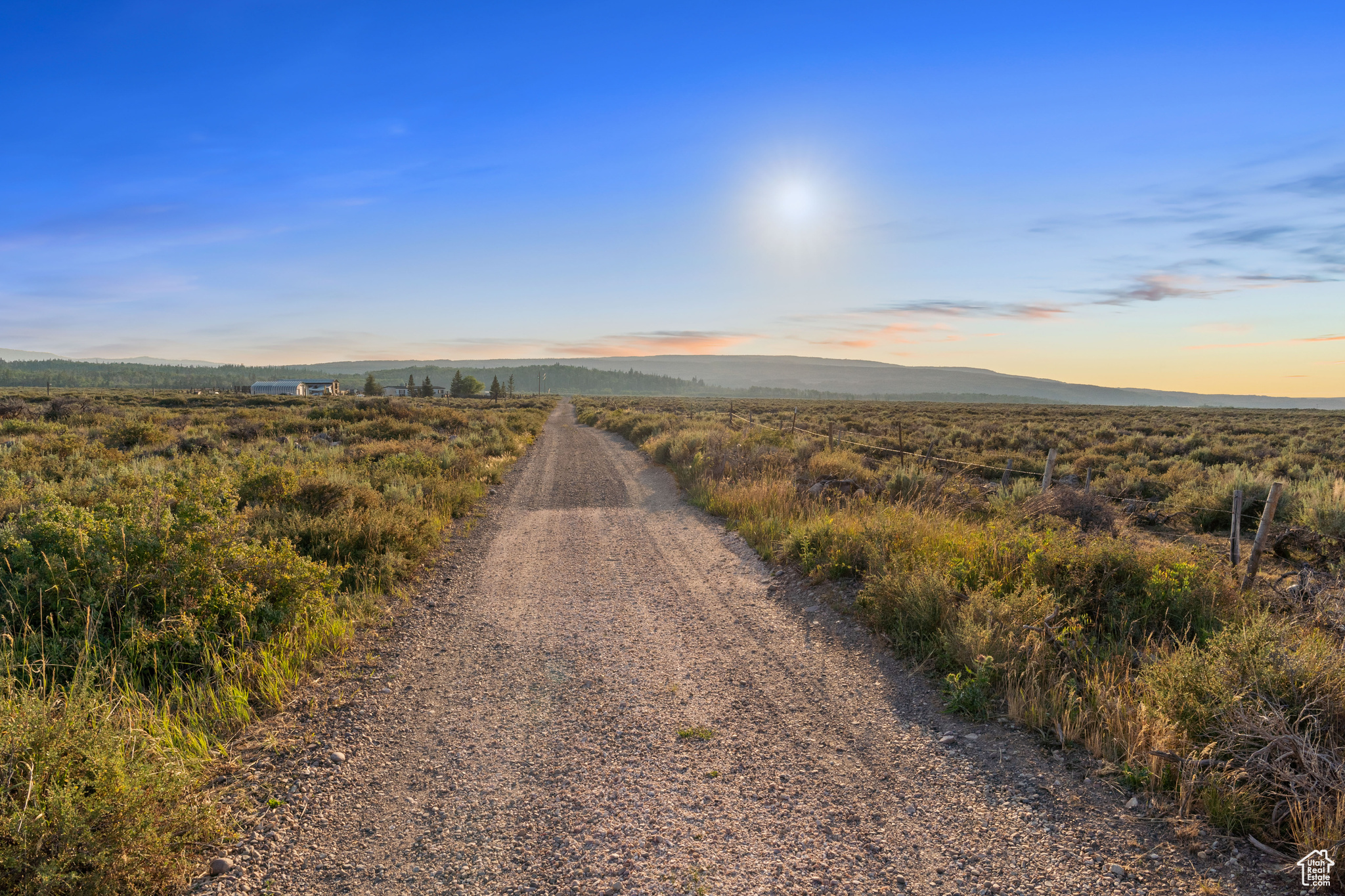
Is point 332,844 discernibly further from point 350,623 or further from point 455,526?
point 455,526

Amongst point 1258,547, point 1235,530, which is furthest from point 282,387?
point 1258,547

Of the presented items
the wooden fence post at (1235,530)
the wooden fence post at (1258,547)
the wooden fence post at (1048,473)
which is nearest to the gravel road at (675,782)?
the wooden fence post at (1258,547)

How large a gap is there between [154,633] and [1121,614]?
829 centimetres

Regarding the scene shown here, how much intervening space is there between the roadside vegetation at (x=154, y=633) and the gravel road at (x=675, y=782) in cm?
50

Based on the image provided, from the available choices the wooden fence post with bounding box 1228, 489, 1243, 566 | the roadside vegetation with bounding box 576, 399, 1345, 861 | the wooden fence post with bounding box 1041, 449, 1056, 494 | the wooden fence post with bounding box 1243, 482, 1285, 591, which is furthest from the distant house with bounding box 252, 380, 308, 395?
the wooden fence post with bounding box 1243, 482, 1285, 591

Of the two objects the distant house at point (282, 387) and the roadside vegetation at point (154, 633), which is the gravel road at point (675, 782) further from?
the distant house at point (282, 387)

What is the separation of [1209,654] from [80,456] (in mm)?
20195

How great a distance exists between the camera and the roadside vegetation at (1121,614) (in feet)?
11.4

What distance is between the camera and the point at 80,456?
14406 mm

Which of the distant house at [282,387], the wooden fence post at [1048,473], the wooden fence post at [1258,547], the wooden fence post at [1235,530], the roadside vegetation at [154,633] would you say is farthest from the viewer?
the distant house at [282,387]

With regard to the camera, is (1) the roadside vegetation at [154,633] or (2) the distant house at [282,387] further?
(2) the distant house at [282,387]

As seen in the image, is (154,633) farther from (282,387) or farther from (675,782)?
(282,387)

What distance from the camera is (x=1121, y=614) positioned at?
593 cm

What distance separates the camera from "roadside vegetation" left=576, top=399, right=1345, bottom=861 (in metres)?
3.48
